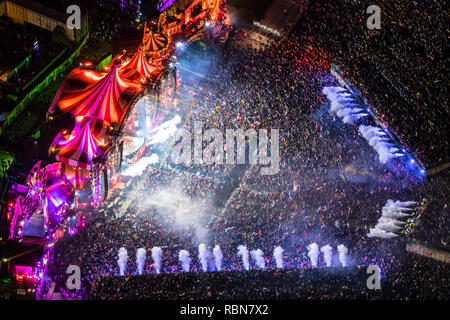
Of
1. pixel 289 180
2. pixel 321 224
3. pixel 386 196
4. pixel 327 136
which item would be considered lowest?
pixel 321 224

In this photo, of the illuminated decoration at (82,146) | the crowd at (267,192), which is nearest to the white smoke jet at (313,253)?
the crowd at (267,192)

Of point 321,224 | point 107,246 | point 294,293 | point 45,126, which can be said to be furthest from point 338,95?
point 45,126

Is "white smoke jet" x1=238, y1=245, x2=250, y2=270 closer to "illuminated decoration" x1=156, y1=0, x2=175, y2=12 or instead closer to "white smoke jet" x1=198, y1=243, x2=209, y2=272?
"white smoke jet" x1=198, y1=243, x2=209, y2=272

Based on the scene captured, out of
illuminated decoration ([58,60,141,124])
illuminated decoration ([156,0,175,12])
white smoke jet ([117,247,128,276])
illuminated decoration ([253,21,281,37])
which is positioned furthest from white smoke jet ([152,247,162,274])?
illuminated decoration ([156,0,175,12])

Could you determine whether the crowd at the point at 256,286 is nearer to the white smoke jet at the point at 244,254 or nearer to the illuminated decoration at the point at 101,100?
the white smoke jet at the point at 244,254

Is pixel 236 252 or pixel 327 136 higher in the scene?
pixel 327 136

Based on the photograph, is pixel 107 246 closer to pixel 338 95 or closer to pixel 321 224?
pixel 321 224
